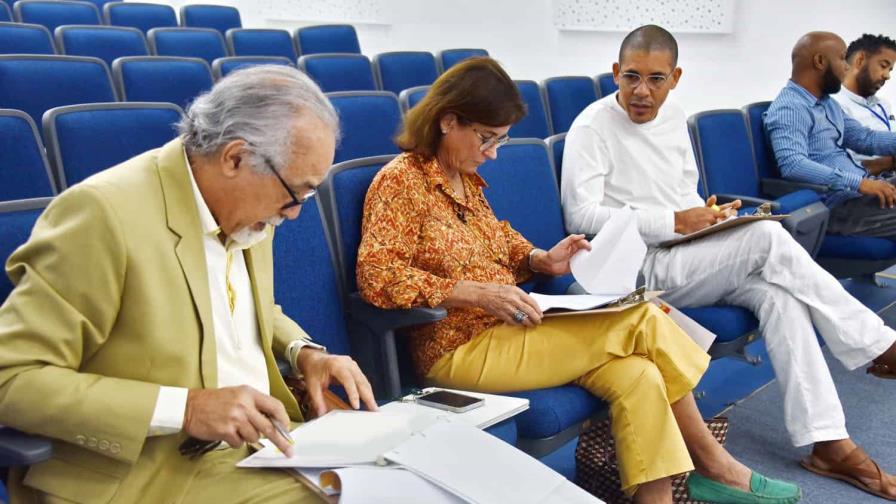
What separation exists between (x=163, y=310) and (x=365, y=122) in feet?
5.59

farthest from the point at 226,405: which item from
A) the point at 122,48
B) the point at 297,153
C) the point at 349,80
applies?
the point at 122,48

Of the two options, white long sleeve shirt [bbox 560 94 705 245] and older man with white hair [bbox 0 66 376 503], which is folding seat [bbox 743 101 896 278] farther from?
older man with white hair [bbox 0 66 376 503]

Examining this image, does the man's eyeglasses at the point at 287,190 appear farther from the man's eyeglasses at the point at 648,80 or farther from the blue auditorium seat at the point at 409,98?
the blue auditorium seat at the point at 409,98

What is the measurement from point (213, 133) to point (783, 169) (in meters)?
2.71

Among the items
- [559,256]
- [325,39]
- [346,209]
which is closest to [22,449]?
[346,209]

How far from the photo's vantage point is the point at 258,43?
4883mm

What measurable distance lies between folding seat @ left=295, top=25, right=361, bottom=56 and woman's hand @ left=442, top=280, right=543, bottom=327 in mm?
3805

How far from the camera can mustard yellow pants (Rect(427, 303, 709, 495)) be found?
1700 millimetres

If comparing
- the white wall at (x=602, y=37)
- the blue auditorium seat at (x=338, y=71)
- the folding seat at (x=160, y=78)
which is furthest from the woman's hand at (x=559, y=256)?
the white wall at (x=602, y=37)

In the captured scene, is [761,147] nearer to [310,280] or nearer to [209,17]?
[310,280]

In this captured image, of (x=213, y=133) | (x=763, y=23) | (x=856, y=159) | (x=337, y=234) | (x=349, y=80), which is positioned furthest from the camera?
(x=763, y=23)

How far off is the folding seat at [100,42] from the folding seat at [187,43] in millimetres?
79

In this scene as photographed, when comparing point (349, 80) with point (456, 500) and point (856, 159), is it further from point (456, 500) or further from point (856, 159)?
point (456, 500)

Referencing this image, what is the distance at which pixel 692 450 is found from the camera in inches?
76.0
